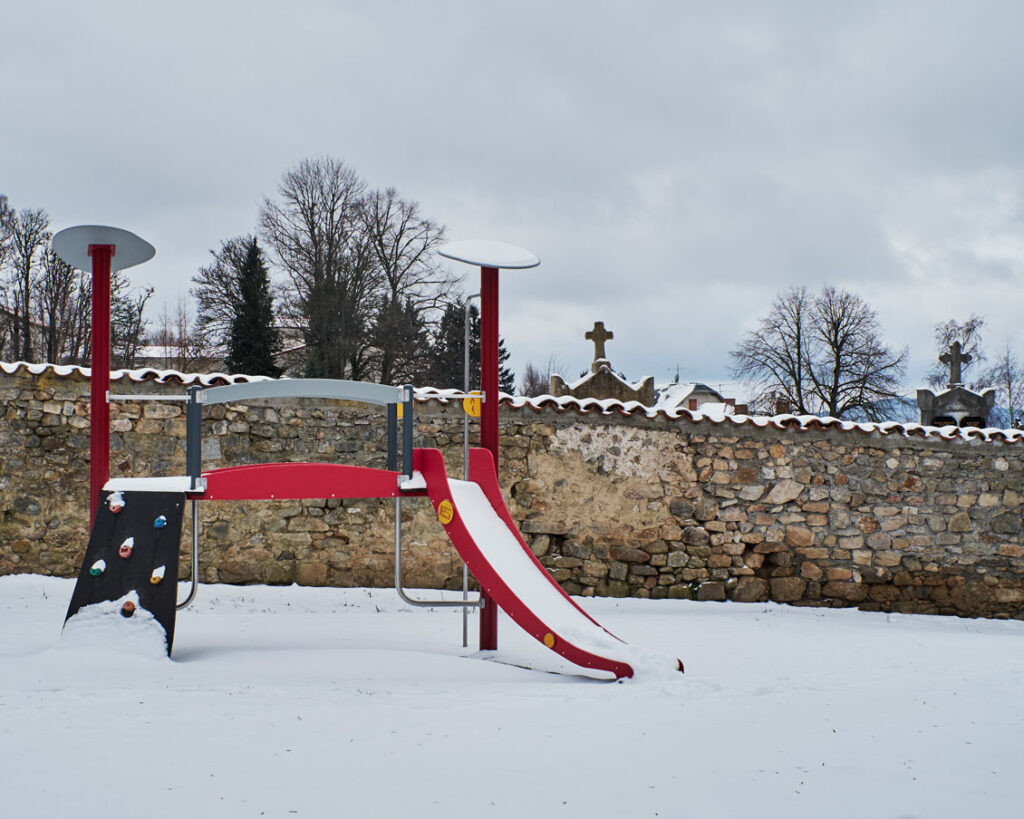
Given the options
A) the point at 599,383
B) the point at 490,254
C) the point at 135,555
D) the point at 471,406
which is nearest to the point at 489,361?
the point at 471,406

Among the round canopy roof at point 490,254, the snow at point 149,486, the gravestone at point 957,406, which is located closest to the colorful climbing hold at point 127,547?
the snow at point 149,486

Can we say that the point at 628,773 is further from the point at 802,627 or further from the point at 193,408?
the point at 802,627

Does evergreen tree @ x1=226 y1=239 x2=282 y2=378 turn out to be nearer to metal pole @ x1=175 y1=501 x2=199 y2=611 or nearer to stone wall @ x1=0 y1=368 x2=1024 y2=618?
stone wall @ x1=0 y1=368 x2=1024 y2=618

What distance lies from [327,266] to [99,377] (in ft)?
57.3

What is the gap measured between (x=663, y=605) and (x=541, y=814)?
14.6ft

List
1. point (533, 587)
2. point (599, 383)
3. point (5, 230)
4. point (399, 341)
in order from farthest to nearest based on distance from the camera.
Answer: point (399, 341), point (5, 230), point (599, 383), point (533, 587)

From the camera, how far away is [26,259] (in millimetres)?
18281

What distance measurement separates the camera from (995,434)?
275 inches

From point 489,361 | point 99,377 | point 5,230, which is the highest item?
point 5,230

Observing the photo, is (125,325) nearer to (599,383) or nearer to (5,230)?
(5,230)

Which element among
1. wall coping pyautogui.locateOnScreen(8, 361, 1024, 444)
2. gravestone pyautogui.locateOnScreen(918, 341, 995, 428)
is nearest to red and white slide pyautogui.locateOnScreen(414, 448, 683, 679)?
wall coping pyautogui.locateOnScreen(8, 361, 1024, 444)

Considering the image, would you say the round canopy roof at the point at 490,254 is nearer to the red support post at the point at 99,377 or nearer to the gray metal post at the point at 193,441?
the gray metal post at the point at 193,441

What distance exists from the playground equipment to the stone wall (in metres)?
1.96

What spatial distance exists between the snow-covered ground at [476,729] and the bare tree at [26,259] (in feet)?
52.2
